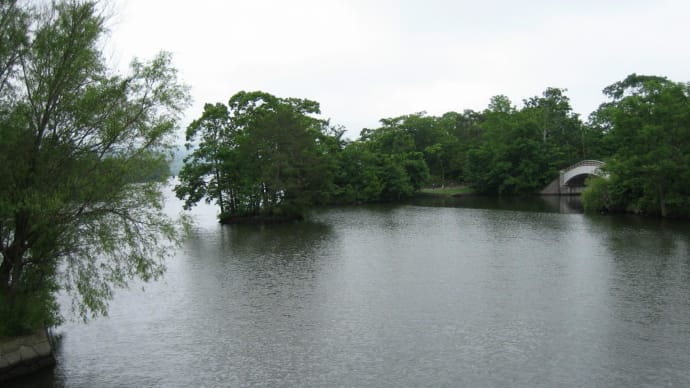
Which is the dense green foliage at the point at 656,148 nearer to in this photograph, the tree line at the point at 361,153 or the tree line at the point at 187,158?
the tree line at the point at 187,158

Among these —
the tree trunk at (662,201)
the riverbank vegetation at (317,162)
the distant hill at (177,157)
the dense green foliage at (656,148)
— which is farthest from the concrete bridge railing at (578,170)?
the distant hill at (177,157)

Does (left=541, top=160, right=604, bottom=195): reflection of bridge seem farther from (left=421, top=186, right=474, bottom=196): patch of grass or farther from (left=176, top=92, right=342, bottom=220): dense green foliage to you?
(left=176, top=92, right=342, bottom=220): dense green foliage

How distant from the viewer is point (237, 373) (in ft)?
47.5

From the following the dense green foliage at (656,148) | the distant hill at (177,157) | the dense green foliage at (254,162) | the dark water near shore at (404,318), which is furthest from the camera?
the dense green foliage at (254,162)

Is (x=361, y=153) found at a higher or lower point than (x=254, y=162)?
higher

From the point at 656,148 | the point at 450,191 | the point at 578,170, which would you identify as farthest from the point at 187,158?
the point at 578,170

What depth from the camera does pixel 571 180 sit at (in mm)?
71562

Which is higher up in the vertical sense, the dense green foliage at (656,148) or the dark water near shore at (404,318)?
the dense green foliage at (656,148)

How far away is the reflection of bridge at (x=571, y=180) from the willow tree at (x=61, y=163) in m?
62.8

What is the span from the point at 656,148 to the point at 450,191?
128ft

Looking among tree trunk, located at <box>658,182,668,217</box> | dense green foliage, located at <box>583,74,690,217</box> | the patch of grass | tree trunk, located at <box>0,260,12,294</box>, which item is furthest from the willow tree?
the patch of grass

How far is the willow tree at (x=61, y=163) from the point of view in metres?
14.4

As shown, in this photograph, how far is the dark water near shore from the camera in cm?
1425

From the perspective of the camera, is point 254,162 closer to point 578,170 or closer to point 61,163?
point 61,163
